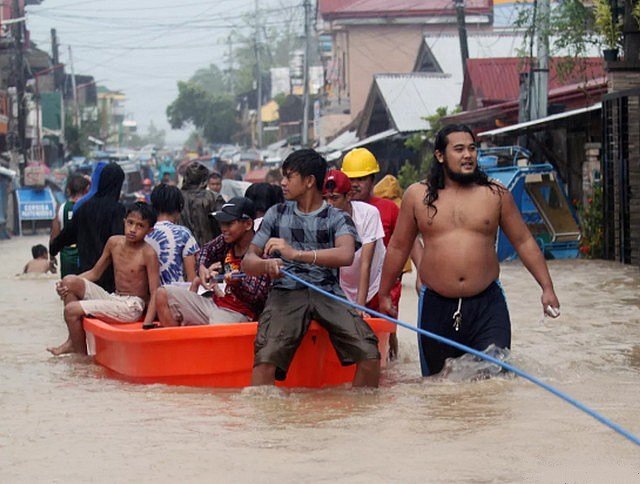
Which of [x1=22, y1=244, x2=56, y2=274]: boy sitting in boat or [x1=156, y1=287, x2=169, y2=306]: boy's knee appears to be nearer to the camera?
[x1=156, y1=287, x2=169, y2=306]: boy's knee

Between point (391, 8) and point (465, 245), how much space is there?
45.7 metres

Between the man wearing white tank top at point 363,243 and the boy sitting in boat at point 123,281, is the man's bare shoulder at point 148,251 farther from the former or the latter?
the man wearing white tank top at point 363,243

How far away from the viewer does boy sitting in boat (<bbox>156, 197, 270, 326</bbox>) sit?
804 centimetres

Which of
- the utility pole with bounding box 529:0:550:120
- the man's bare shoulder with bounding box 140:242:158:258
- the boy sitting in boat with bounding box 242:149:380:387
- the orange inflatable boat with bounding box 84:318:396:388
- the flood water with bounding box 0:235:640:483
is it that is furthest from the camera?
the utility pole with bounding box 529:0:550:120

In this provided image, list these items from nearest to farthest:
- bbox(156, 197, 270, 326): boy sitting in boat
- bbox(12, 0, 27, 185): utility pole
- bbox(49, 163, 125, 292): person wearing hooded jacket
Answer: bbox(156, 197, 270, 326): boy sitting in boat
bbox(49, 163, 125, 292): person wearing hooded jacket
bbox(12, 0, 27, 185): utility pole

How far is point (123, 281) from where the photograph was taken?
9414 mm

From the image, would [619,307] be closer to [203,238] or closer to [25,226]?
[203,238]

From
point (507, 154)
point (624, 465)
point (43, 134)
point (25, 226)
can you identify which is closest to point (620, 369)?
point (624, 465)

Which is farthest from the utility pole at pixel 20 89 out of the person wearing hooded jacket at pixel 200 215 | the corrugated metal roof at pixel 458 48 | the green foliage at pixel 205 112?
the green foliage at pixel 205 112

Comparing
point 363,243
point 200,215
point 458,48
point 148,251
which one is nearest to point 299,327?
point 363,243

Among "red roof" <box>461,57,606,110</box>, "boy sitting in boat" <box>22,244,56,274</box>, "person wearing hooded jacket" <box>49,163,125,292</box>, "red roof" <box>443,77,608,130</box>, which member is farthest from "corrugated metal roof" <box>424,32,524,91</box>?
"person wearing hooded jacket" <box>49,163,125,292</box>

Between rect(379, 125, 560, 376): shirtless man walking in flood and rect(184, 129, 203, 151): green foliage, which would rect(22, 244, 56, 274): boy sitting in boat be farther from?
rect(184, 129, 203, 151): green foliage

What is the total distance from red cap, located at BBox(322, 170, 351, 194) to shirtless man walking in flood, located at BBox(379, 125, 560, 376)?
100cm

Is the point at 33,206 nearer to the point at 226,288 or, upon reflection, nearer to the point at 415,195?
the point at 226,288
